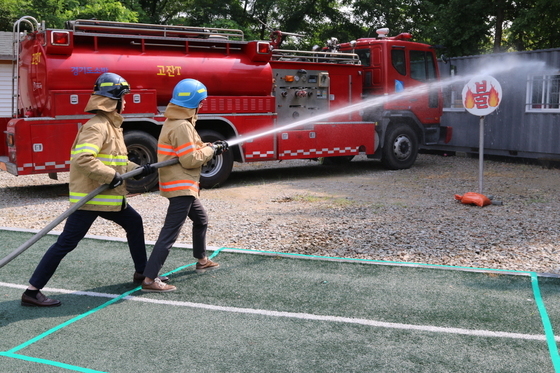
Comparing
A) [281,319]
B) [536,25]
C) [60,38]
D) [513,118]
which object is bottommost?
[281,319]

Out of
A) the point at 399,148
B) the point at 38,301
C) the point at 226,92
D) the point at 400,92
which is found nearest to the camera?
the point at 38,301

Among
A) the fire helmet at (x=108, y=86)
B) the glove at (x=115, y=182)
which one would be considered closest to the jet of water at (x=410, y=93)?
the fire helmet at (x=108, y=86)

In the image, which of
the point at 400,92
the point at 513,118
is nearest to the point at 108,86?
the point at 400,92

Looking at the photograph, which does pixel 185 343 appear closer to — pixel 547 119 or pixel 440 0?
pixel 547 119

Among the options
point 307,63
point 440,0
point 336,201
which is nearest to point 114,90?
point 336,201

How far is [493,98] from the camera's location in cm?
873

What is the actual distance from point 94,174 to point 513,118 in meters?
13.8

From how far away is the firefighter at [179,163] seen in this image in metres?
4.97

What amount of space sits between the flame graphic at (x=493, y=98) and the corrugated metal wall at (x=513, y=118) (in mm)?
5593

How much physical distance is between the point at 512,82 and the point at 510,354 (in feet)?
45.2

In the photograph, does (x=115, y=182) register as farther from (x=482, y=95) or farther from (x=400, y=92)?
(x=400, y=92)

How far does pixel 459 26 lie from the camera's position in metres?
21.3

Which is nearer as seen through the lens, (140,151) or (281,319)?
(281,319)

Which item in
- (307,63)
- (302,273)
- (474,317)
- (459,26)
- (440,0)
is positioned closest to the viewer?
(474,317)
